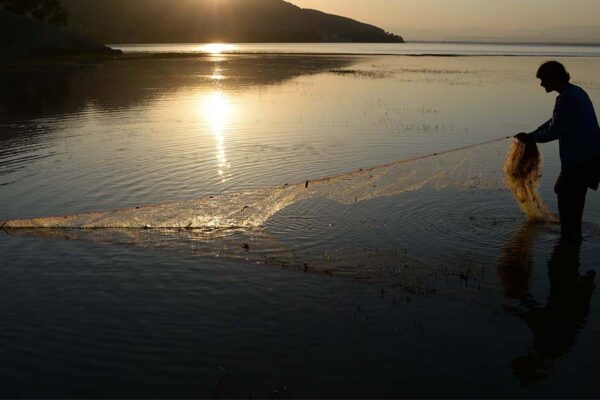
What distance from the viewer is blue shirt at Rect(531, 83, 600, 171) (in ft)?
25.9

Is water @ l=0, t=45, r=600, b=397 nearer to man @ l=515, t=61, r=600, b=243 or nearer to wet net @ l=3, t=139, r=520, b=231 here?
wet net @ l=3, t=139, r=520, b=231

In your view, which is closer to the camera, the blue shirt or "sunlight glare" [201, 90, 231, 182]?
the blue shirt

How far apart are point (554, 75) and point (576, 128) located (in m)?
0.83

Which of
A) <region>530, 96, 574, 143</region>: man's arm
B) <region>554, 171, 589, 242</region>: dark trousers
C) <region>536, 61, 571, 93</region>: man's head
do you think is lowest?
<region>554, 171, 589, 242</region>: dark trousers

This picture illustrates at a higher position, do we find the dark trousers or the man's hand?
the man's hand

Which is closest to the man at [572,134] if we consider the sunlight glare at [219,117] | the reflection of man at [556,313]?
the reflection of man at [556,313]

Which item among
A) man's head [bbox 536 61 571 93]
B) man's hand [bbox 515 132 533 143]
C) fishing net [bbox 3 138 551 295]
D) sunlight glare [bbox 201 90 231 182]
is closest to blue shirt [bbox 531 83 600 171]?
man's head [bbox 536 61 571 93]

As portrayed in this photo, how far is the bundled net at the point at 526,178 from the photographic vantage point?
Result: 32.0 feet

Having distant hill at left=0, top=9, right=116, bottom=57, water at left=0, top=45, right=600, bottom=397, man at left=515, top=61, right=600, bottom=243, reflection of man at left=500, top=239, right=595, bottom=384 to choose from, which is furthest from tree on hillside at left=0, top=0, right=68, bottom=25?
reflection of man at left=500, top=239, right=595, bottom=384

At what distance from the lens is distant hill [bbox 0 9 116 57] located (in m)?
68.8

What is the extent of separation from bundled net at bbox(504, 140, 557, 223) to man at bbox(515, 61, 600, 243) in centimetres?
135

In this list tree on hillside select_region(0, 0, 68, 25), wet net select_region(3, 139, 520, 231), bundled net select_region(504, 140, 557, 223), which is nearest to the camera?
wet net select_region(3, 139, 520, 231)

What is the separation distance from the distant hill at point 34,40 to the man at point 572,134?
7158cm

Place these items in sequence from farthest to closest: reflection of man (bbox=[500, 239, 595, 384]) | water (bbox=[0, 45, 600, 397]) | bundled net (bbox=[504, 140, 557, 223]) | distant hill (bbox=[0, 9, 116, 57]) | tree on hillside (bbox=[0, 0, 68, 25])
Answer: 1. tree on hillside (bbox=[0, 0, 68, 25])
2. distant hill (bbox=[0, 9, 116, 57])
3. bundled net (bbox=[504, 140, 557, 223])
4. reflection of man (bbox=[500, 239, 595, 384])
5. water (bbox=[0, 45, 600, 397])
